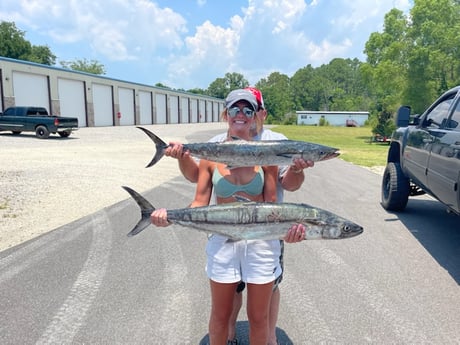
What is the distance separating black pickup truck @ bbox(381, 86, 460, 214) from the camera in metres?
4.29

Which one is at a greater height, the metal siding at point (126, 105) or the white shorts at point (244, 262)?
the metal siding at point (126, 105)

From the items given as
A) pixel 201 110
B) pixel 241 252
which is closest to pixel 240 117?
pixel 241 252

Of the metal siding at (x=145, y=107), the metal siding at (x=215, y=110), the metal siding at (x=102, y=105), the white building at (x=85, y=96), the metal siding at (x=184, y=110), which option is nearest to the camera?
the white building at (x=85, y=96)

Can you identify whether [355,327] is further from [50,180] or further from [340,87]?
[340,87]

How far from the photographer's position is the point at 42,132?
67.5ft

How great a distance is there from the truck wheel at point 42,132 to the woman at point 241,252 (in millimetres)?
20898

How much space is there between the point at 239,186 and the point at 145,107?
4794 centimetres

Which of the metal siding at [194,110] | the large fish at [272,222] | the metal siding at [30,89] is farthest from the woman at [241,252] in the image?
the metal siding at [194,110]

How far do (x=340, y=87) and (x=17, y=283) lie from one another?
13649 centimetres

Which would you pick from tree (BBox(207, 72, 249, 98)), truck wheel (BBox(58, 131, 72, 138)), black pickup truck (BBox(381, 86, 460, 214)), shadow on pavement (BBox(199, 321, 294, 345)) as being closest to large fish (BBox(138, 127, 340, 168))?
shadow on pavement (BBox(199, 321, 294, 345))

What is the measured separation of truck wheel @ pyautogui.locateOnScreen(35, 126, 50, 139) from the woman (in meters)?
20.9

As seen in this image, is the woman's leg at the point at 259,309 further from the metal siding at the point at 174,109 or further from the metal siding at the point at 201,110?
the metal siding at the point at 201,110

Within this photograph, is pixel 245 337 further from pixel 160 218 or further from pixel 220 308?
pixel 160 218

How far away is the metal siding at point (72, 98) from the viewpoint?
1283 inches
